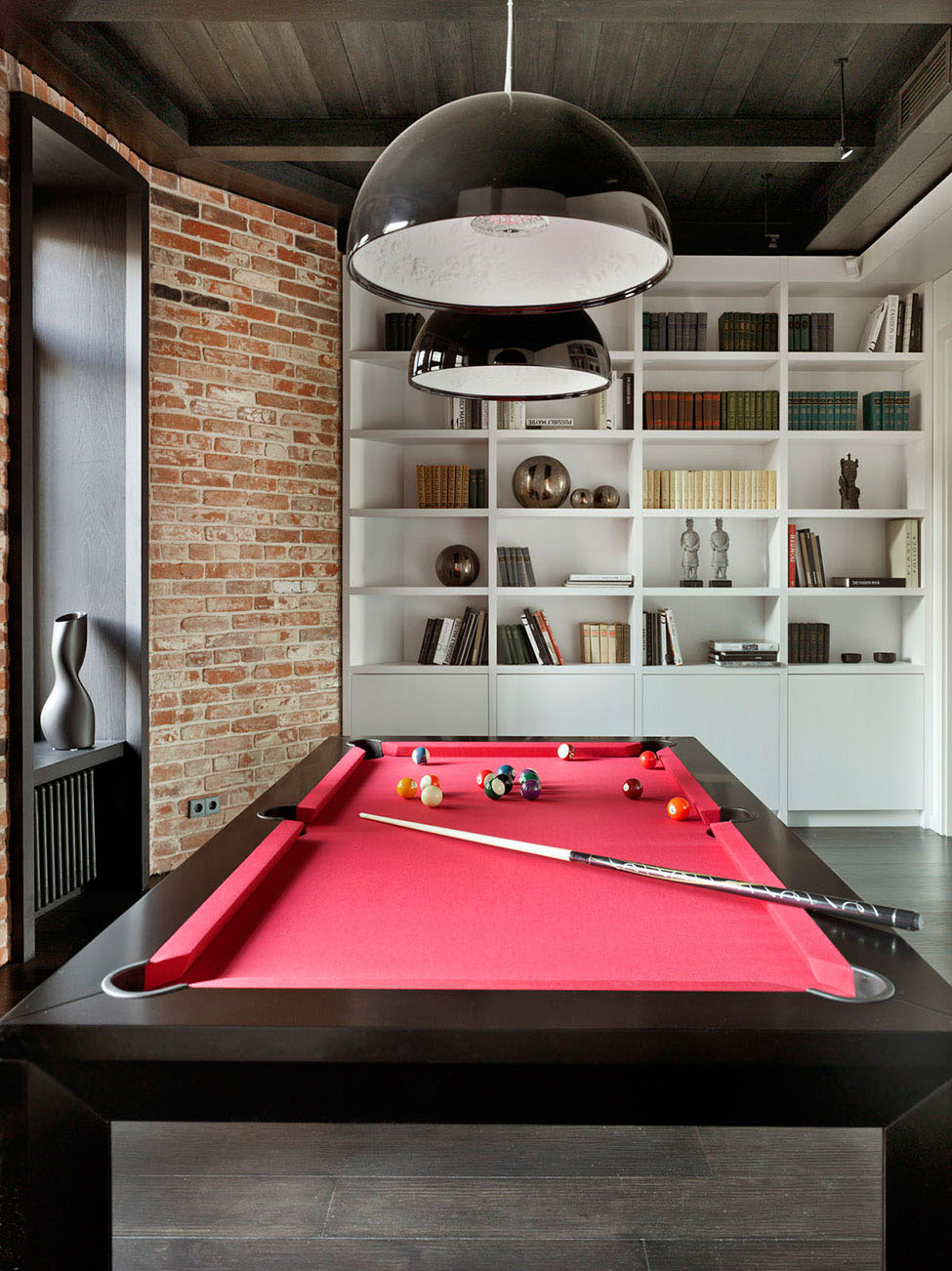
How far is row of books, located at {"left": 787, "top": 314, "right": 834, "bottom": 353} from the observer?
4.80 metres

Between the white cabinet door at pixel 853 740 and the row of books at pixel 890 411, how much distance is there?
4.16ft

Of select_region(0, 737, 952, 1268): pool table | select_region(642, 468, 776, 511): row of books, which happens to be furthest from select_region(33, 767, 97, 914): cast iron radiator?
select_region(642, 468, 776, 511): row of books

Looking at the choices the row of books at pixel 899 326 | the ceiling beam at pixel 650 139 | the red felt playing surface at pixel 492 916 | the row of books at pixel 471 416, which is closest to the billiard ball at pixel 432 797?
the red felt playing surface at pixel 492 916

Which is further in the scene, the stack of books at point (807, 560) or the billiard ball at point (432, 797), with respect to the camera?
the stack of books at point (807, 560)

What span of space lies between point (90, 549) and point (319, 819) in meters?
2.03

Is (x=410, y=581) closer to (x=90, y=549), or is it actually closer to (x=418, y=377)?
(x=90, y=549)

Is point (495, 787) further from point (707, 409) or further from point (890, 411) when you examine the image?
point (890, 411)

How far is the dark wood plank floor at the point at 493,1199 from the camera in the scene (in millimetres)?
1633

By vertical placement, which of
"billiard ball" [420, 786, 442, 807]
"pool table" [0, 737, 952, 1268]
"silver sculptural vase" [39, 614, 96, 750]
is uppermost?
"silver sculptural vase" [39, 614, 96, 750]

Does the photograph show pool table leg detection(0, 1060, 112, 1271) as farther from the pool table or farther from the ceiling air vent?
the ceiling air vent

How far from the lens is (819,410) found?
4.84m

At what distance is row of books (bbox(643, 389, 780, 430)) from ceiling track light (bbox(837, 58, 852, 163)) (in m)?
1.25

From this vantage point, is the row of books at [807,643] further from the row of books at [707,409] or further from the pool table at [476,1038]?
the pool table at [476,1038]

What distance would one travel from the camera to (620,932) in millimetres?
1410
